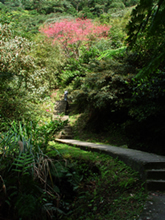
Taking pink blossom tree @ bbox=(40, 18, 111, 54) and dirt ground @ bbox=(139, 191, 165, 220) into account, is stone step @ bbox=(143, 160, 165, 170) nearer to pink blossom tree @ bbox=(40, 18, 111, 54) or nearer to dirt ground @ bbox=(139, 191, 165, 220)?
dirt ground @ bbox=(139, 191, 165, 220)

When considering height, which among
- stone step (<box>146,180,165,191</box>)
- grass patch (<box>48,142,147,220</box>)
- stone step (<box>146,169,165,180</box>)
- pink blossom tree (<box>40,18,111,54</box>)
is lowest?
grass patch (<box>48,142,147,220</box>)

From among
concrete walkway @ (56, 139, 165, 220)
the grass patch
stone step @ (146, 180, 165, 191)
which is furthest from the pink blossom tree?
stone step @ (146, 180, 165, 191)

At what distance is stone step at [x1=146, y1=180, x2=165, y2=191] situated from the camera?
2189 mm

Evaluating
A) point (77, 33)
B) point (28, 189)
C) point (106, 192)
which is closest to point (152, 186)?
point (106, 192)

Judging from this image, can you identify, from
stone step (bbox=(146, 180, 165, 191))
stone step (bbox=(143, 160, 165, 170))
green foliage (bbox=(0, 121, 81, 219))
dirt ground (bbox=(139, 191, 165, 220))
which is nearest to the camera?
green foliage (bbox=(0, 121, 81, 219))

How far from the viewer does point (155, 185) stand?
2.21m

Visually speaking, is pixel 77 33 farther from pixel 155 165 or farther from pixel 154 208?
pixel 154 208

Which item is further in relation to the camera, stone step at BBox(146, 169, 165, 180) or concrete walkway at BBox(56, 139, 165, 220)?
stone step at BBox(146, 169, 165, 180)

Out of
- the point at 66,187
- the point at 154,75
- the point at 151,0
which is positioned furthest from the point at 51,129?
the point at 151,0

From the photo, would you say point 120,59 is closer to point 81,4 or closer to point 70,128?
point 70,128

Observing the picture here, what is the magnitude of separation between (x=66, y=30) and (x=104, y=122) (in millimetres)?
9930

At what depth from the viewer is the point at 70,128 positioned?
8.73m

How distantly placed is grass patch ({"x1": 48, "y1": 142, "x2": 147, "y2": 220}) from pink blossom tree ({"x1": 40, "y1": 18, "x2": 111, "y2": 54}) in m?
12.0

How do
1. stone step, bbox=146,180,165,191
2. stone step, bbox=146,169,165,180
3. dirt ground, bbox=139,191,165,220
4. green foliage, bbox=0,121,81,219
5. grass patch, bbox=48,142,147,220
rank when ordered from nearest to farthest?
green foliage, bbox=0,121,81,219, dirt ground, bbox=139,191,165,220, grass patch, bbox=48,142,147,220, stone step, bbox=146,180,165,191, stone step, bbox=146,169,165,180
